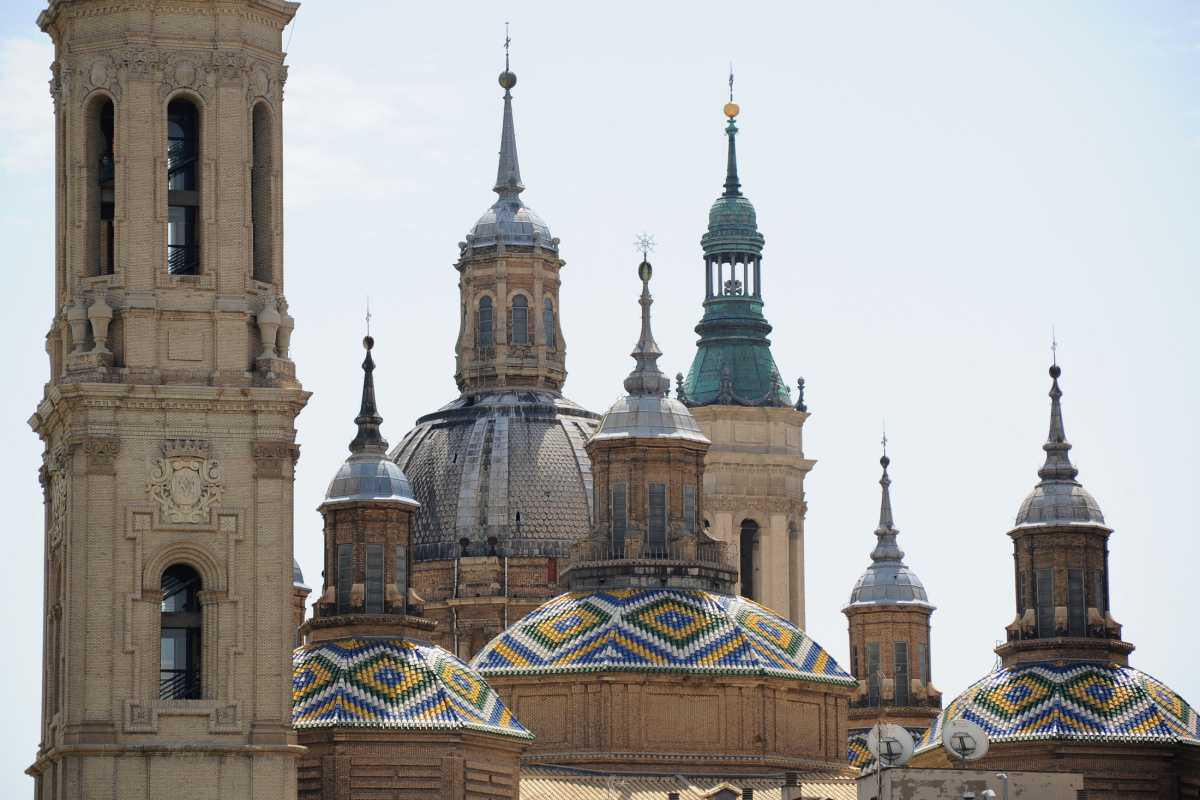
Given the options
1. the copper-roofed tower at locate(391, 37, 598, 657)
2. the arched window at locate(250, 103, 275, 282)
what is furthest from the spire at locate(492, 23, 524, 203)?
the arched window at locate(250, 103, 275, 282)

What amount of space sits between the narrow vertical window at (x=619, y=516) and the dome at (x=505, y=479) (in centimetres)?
1829

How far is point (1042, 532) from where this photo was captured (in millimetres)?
120750

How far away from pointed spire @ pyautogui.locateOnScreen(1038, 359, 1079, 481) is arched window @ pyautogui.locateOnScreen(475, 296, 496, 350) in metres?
25.4

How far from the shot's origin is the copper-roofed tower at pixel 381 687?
11012 centimetres

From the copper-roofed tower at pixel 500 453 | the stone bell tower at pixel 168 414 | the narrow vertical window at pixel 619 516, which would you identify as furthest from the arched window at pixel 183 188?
the copper-roofed tower at pixel 500 453

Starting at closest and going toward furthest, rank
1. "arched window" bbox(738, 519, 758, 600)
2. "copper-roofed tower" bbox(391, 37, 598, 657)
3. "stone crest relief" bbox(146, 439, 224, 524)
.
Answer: "stone crest relief" bbox(146, 439, 224, 524), "copper-roofed tower" bbox(391, 37, 598, 657), "arched window" bbox(738, 519, 758, 600)

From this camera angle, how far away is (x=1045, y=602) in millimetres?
120438

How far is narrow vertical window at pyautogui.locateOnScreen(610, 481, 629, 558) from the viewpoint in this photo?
12144 cm

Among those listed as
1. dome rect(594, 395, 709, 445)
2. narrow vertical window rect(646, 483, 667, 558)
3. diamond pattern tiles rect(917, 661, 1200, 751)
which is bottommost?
diamond pattern tiles rect(917, 661, 1200, 751)

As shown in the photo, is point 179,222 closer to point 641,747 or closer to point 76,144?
point 76,144

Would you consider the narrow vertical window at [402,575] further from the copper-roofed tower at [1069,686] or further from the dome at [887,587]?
the dome at [887,587]

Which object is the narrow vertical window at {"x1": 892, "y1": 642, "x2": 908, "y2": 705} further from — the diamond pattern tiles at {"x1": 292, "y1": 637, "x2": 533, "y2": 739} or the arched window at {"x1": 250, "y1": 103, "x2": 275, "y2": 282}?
the arched window at {"x1": 250, "y1": 103, "x2": 275, "y2": 282}

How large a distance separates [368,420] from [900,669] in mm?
25661

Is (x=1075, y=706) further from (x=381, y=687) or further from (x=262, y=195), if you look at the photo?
(x=262, y=195)
